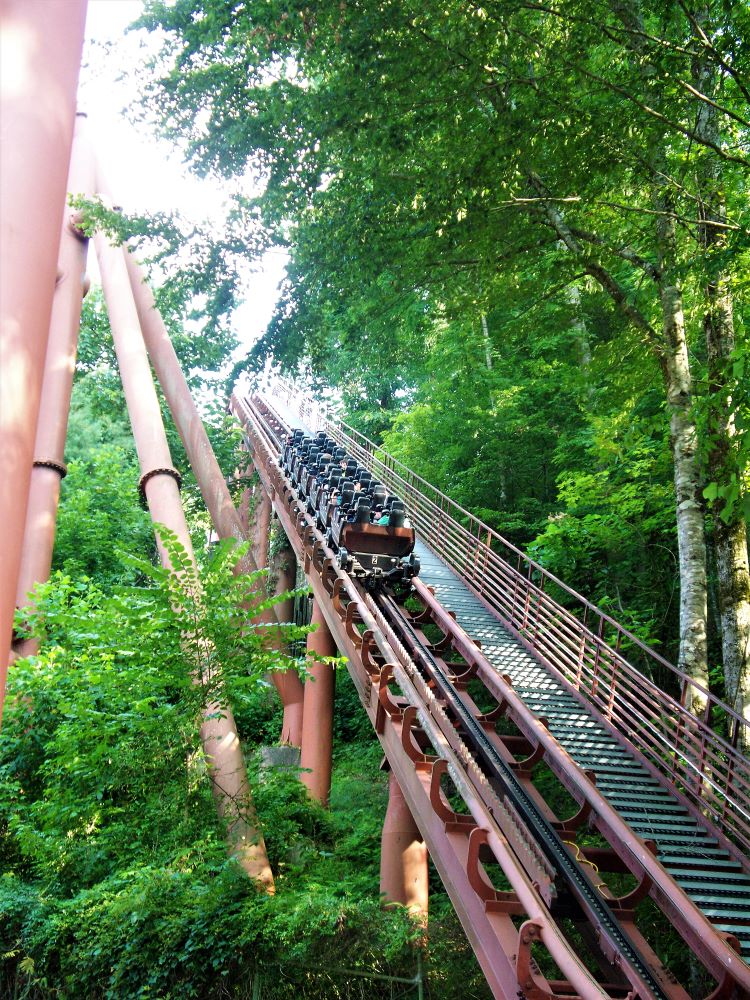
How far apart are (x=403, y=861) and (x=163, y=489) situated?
7.30m

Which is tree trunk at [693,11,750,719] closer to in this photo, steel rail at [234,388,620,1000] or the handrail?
the handrail

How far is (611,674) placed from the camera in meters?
9.27

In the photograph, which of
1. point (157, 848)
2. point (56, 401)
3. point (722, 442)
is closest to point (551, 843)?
point (157, 848)

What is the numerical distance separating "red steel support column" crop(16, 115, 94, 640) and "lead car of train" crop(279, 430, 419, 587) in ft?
14.5

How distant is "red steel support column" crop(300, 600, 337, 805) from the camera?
12.6 m

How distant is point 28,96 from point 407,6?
21.6 ft

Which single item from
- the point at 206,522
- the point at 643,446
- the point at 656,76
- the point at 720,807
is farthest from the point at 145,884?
the point at 206,522

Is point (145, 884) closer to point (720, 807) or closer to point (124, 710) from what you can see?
point (124, 710)

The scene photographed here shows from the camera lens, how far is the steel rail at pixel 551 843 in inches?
215

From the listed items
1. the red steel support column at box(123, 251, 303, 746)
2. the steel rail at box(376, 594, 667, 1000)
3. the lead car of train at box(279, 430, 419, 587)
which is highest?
the red steel support column at box(123, 251, 303, 746)

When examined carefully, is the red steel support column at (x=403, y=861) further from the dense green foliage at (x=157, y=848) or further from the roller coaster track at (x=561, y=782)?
the roller coaster track at (x=561, y=782)

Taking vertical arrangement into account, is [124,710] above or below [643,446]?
below

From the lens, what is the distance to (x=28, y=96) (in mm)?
2203

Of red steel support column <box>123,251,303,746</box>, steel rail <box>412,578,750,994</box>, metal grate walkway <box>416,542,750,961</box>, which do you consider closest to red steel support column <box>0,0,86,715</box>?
steel rail <box>412,578,750,994</box>
